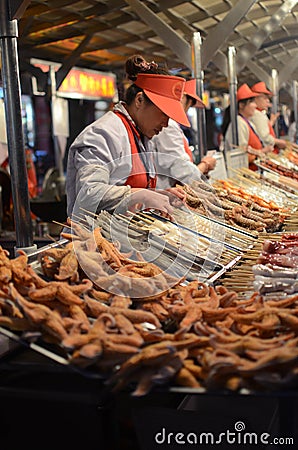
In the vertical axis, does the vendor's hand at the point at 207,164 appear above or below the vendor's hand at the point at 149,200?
below

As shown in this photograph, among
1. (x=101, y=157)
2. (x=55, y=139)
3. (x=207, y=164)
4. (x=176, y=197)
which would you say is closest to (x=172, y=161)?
(x=207, y=164)

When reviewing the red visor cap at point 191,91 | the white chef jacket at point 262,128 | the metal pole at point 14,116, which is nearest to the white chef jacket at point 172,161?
the red visor cap at point 191,91

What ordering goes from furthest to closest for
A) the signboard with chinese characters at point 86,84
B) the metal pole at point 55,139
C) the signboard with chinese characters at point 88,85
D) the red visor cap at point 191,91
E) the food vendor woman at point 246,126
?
the signboard with chinese characters at point 88,85 → the signboard with chinese characters at point 86,84 → the metal pole at point 55,139 → the food vendor woman at point 246,126 → the red visor cap at point 191,91

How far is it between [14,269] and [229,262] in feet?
3.96

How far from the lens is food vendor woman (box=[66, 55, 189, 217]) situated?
3.37 meters

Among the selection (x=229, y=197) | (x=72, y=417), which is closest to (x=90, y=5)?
(x=229, y=197)

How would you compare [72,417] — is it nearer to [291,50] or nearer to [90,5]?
[90,5]

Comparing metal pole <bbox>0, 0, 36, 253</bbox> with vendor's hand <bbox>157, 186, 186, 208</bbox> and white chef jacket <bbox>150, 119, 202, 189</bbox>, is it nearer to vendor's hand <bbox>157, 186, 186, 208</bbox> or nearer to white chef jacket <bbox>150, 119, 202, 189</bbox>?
vendor's hand <bbox>157, 186, 186, 208</bbox>

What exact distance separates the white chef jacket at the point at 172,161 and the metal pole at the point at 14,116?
152 centimetres

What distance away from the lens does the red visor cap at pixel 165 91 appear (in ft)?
11.1

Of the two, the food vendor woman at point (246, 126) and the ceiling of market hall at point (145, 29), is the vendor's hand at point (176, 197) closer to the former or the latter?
the ceiling of market hall at point (145, 29)

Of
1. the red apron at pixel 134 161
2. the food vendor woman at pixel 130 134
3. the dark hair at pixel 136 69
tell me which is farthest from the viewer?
the red apron at pixel 134 161

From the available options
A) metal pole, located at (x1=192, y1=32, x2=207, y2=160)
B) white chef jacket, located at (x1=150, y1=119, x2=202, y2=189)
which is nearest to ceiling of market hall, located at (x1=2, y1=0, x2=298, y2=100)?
metal pole, located at (x1=192, y1=32, x2=207, y2=160)

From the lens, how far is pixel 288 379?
60.9 inches
